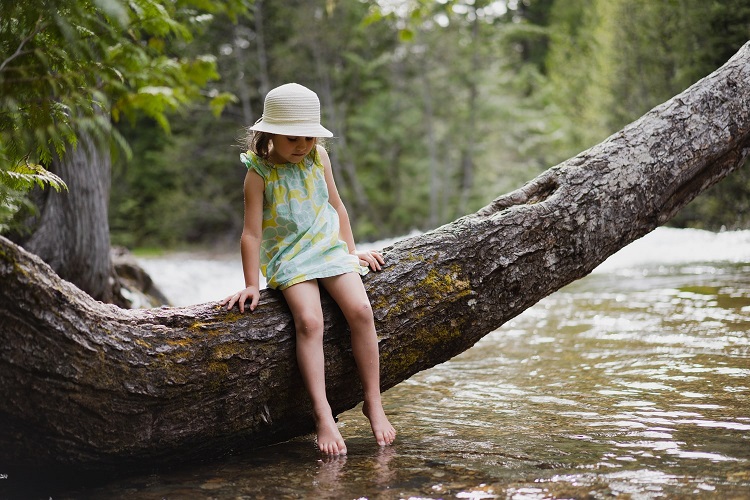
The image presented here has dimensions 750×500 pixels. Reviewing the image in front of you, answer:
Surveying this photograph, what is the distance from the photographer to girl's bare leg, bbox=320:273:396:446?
3.30 meters

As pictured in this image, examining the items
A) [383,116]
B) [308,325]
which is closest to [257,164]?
[308,325]

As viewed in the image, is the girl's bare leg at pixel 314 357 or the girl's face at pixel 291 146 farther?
the girl's face at pixel 291 146

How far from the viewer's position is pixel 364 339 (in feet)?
10.8

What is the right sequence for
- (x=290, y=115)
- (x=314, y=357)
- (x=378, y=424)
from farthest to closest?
(x=290, y=115) < (x=378, y=424) < (x=314, y=357)

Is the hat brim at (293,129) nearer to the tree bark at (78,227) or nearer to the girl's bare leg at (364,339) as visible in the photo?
the girl's bare leg at (364,339)

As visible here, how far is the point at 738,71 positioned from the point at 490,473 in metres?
2.56

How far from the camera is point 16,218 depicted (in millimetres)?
5480

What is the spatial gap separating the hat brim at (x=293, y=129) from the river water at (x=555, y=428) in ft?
4.79

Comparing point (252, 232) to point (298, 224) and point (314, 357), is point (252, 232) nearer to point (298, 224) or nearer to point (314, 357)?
point (298, 224)

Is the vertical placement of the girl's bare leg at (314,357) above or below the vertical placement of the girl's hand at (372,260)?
below

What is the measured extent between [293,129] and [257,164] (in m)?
0.26

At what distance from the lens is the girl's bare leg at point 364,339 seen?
10.8ft

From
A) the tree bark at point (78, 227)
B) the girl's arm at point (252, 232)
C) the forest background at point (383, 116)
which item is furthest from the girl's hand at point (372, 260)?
the forest background at point (383, 116)

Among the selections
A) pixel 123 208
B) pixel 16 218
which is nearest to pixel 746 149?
pixel 16 218
